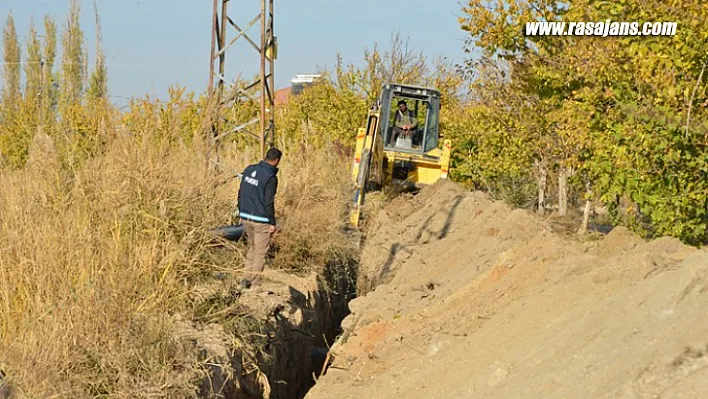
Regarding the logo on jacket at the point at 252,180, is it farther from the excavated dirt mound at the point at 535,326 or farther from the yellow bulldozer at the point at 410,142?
the yellow bulldozer at the point at 410,142

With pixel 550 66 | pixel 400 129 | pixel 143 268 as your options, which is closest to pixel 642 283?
pixel 143 268

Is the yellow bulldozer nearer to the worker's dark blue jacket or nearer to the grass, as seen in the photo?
the worker's dark blue jacket

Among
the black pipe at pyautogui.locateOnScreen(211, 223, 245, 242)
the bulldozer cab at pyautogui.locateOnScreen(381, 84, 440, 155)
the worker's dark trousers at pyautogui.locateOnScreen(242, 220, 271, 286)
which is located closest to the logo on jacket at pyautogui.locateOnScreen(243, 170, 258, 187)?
the worker's dark trousers at pyautogui.locateOnScreen(242, 220, 271, 286)

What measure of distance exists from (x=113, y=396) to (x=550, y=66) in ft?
32.7

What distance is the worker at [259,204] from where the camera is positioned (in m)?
10.7

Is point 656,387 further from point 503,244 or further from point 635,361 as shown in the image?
point 503,244

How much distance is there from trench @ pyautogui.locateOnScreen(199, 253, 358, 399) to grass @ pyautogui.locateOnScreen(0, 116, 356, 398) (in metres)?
0.40

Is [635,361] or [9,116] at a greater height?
[9,116]

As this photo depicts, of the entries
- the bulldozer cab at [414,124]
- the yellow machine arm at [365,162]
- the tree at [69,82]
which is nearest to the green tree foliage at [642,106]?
the yellow machine arm at [365,162]

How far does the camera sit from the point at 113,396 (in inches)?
248

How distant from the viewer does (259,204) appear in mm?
10680

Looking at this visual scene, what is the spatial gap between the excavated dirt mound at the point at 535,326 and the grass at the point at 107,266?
137 centimetres

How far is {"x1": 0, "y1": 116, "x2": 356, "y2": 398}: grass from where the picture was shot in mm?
6418

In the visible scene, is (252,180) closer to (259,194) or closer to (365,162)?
(259,194)
